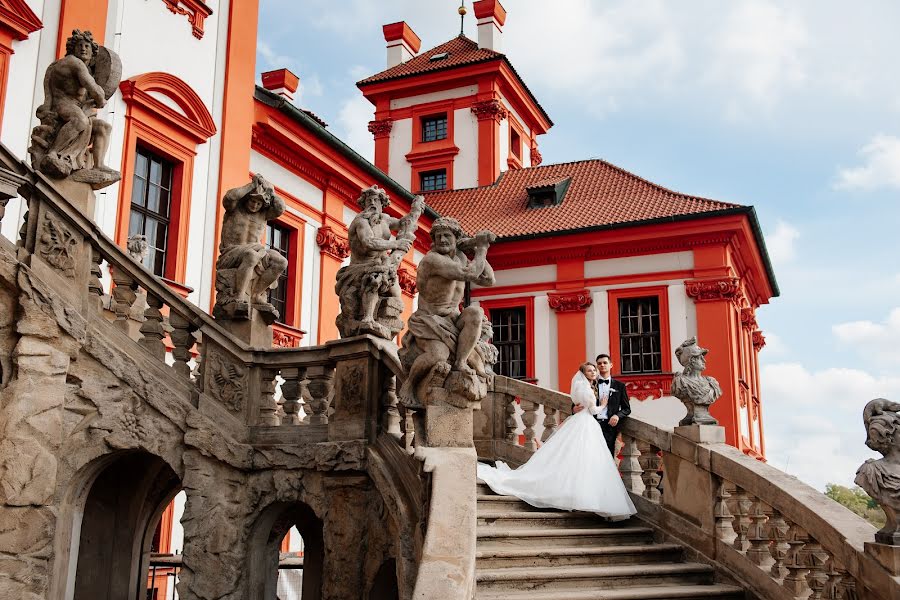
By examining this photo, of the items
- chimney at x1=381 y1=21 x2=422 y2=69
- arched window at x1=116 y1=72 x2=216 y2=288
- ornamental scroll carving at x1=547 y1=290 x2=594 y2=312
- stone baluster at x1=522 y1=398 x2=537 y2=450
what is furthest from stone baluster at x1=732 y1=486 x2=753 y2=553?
chimney at x1=381 y1=21 x2=422 y2=69

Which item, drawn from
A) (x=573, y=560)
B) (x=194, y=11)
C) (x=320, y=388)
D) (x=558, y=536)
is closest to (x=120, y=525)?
(x=320, y=388)

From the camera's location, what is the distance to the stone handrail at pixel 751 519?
6199 millimetres

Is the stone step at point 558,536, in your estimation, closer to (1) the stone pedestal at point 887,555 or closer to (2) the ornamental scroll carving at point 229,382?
(2) the ornamental scroll carving at point 229,382

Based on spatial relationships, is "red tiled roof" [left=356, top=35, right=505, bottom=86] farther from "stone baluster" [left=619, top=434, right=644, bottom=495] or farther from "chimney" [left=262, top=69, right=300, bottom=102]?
"stone baluster" [left=619, top=434, right=644, bottom=495]

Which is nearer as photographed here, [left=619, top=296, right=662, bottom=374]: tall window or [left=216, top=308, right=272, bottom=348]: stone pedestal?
[left=216, top=308, right=272, bottom=348]: stone pedestal

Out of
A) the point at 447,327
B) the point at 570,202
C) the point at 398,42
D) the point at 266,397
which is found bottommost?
the point at 266,397

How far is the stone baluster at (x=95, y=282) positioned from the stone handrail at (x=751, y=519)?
5.22 metres

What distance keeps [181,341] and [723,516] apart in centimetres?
504

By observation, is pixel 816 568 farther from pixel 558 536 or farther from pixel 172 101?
pixel 172 101

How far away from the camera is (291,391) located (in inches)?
303

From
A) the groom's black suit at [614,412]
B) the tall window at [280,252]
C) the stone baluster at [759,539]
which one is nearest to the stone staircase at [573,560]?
the stone baluster at [759,539]

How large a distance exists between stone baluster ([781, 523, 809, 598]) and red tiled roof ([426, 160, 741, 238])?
53.5 feet

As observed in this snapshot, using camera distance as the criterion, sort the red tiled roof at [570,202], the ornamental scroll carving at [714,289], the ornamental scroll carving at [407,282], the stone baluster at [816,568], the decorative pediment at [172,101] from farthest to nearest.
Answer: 1. the red tiled roof at [570,202]
2. the ornamental scroll carving at [714,289]
3. the ornamental scroll carving at [407,282]
4. the decorative pediment at [172,101]
5. the stone baluster at [816,568]

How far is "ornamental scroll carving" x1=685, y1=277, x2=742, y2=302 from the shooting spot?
72.3 feet
